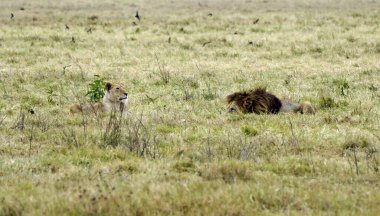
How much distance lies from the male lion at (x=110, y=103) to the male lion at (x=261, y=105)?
69.8 inches

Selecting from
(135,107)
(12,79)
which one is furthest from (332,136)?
(12,79)

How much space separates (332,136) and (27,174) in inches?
157

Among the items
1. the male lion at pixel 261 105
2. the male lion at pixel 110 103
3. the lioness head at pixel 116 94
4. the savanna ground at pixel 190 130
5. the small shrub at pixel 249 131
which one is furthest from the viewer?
the lioness head at pixel 116 94

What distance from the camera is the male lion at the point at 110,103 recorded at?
34.0 ft

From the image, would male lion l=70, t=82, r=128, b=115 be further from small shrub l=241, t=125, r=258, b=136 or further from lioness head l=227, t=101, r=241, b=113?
small shrub l=241, t=125, r=258, b=136

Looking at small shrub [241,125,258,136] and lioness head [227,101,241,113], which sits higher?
small shrub [241,125,258,136]

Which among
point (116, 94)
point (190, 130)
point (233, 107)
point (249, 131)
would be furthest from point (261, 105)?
point (116, 94)

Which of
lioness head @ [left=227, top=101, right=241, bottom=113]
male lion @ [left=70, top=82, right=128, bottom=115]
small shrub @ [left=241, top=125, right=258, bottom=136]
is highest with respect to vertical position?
small shrub @ [left=241, top=125, right=258, bottom=136]

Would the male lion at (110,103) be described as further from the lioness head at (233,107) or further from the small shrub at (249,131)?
the small shrub at (249,131)

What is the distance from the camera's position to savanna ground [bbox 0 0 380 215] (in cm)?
576

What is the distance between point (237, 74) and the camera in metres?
14.8

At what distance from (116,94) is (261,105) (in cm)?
244

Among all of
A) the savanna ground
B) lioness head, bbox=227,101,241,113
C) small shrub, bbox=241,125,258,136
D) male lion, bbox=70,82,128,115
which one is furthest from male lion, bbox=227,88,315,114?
male lion, bbox=70,82,128,115

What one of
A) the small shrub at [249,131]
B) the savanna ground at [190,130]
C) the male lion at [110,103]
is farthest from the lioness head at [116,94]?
the small shrub at [249,131]
